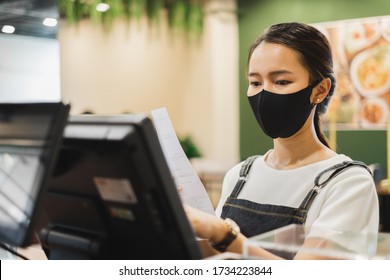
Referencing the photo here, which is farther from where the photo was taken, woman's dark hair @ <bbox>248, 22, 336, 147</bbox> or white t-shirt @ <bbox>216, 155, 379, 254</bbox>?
woman's dark hair @ <bbox>248, 22, 336, 147</bbox>

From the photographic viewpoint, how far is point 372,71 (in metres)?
4.59

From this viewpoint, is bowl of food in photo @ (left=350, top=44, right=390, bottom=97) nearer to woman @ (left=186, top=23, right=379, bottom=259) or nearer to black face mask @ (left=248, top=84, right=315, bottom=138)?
woman @ (left=186, top=23, right=379, bottom=259)

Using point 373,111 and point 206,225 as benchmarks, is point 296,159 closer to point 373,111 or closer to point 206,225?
point 206,225

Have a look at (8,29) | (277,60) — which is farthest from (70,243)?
(8,29)

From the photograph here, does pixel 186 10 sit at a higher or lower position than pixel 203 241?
higher

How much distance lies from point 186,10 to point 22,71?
2605mm

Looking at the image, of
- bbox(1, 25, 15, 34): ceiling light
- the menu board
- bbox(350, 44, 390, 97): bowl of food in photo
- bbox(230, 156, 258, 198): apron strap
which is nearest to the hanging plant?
bbox(1, 25, 15, 34): ceiling light

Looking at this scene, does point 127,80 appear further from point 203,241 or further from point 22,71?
point 203,241

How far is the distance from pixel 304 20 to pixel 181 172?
4.09 m

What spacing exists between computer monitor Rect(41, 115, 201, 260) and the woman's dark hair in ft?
2.07

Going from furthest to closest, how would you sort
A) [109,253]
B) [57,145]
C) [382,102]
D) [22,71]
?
[382,102], [22,71], [109,253], [57,145]

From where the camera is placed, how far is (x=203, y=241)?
0.97 meters

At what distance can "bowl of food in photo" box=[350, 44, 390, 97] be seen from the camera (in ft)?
14.4
